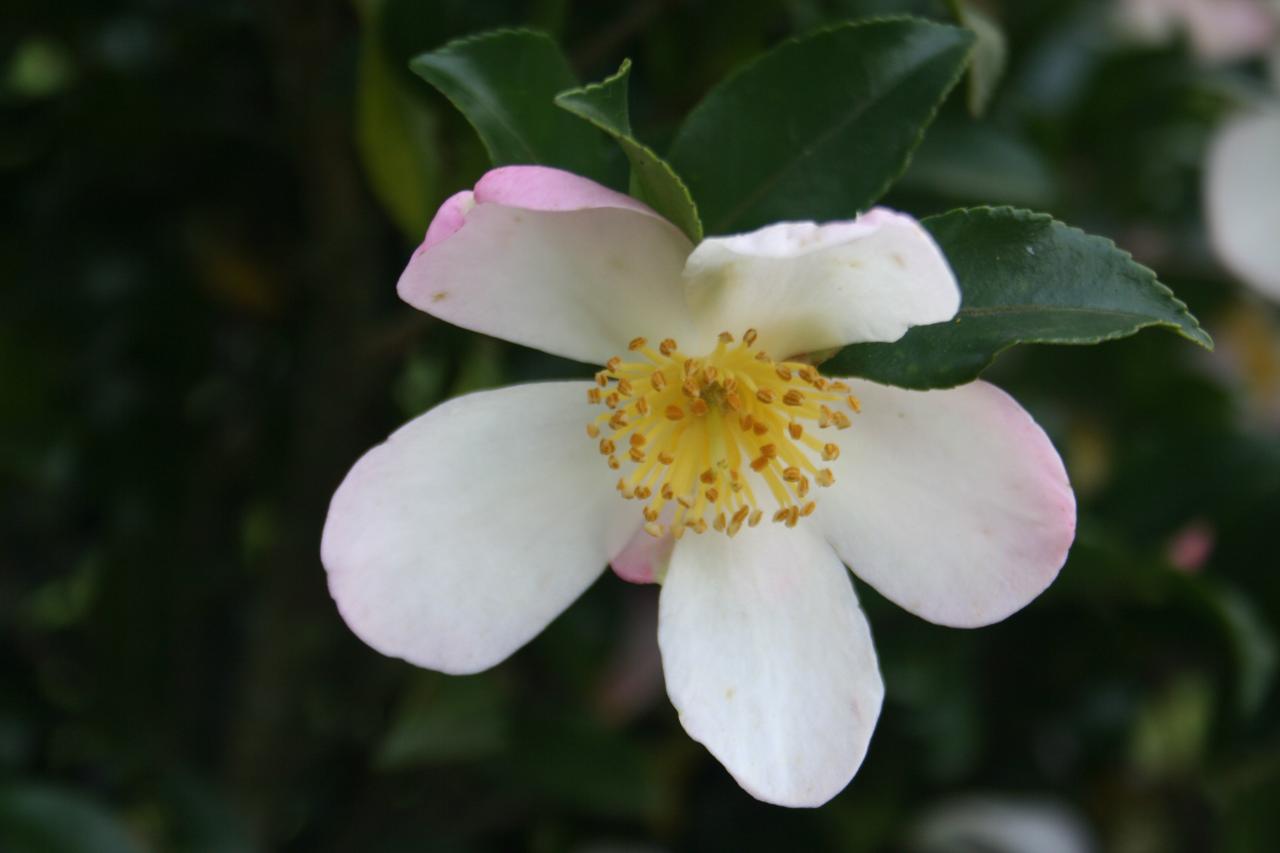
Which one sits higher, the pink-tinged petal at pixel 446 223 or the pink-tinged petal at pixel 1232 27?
the pink-tinged petal at pixel 446 223

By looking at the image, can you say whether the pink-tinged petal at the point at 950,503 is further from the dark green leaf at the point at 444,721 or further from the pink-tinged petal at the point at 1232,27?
the pink-tinged petal at the point at 1232,27

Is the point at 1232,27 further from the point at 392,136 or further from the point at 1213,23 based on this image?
the point at 392,136

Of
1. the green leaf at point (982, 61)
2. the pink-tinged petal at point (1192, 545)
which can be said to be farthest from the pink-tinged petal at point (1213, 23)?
the green leaf at point (982, 61)

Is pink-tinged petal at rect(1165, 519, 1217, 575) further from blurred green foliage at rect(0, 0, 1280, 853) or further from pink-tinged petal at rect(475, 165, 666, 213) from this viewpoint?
pink-tinged petal at rect(475, 165, 666, 213)

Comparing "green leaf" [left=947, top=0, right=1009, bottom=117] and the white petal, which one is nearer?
"green leaf" [left=947, top=0, right=1009, bottom=117]

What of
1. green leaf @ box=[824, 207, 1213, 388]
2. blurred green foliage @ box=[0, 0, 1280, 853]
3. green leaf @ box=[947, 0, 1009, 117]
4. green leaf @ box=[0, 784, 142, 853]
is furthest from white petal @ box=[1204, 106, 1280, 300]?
green leaf @ box=[0, 784, 142, 853]

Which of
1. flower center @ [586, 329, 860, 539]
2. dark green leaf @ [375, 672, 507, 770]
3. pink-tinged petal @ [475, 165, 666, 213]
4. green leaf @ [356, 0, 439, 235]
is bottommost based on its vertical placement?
dark green leaf @ [375, 672, 507, 770]

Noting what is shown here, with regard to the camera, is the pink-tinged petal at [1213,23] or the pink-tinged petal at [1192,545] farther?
the pink-tinged petal at [1213,23]
